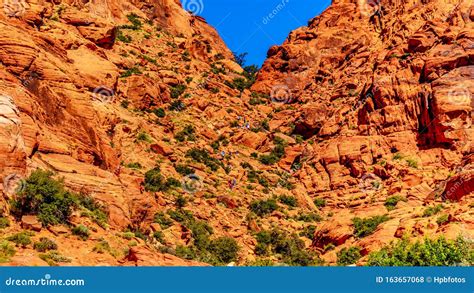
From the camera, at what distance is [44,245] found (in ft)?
83.3

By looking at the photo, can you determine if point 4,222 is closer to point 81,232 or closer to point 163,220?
point 81,232

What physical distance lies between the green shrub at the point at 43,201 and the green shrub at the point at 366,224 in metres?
24.3

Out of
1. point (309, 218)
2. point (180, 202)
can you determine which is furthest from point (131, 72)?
point (309, 218)

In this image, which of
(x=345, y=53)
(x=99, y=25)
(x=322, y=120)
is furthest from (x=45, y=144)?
(x=345, y=53)

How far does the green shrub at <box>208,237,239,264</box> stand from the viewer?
40.7 m

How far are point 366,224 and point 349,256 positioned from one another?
5804 mm

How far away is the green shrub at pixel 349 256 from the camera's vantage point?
133 feet

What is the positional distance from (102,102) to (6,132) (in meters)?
21.8

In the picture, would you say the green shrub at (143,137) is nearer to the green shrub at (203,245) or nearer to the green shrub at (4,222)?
the green shrub at (203,245)

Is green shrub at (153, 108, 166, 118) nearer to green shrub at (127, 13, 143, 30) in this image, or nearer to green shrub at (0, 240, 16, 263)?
green shrub at (127, 13, 143, 30)

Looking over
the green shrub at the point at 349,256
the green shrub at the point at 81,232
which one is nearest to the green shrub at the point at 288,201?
the green shrub at the point at 349,256

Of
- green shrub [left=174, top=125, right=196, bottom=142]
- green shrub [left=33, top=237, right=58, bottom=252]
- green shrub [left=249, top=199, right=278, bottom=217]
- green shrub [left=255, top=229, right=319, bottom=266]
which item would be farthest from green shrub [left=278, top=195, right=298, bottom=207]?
green shrub [left=33, top=237, right=58, bottom=252]

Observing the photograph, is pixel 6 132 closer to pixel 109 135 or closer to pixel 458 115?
pixel 109 135

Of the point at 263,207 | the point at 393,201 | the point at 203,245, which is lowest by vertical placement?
the point at 203,245
